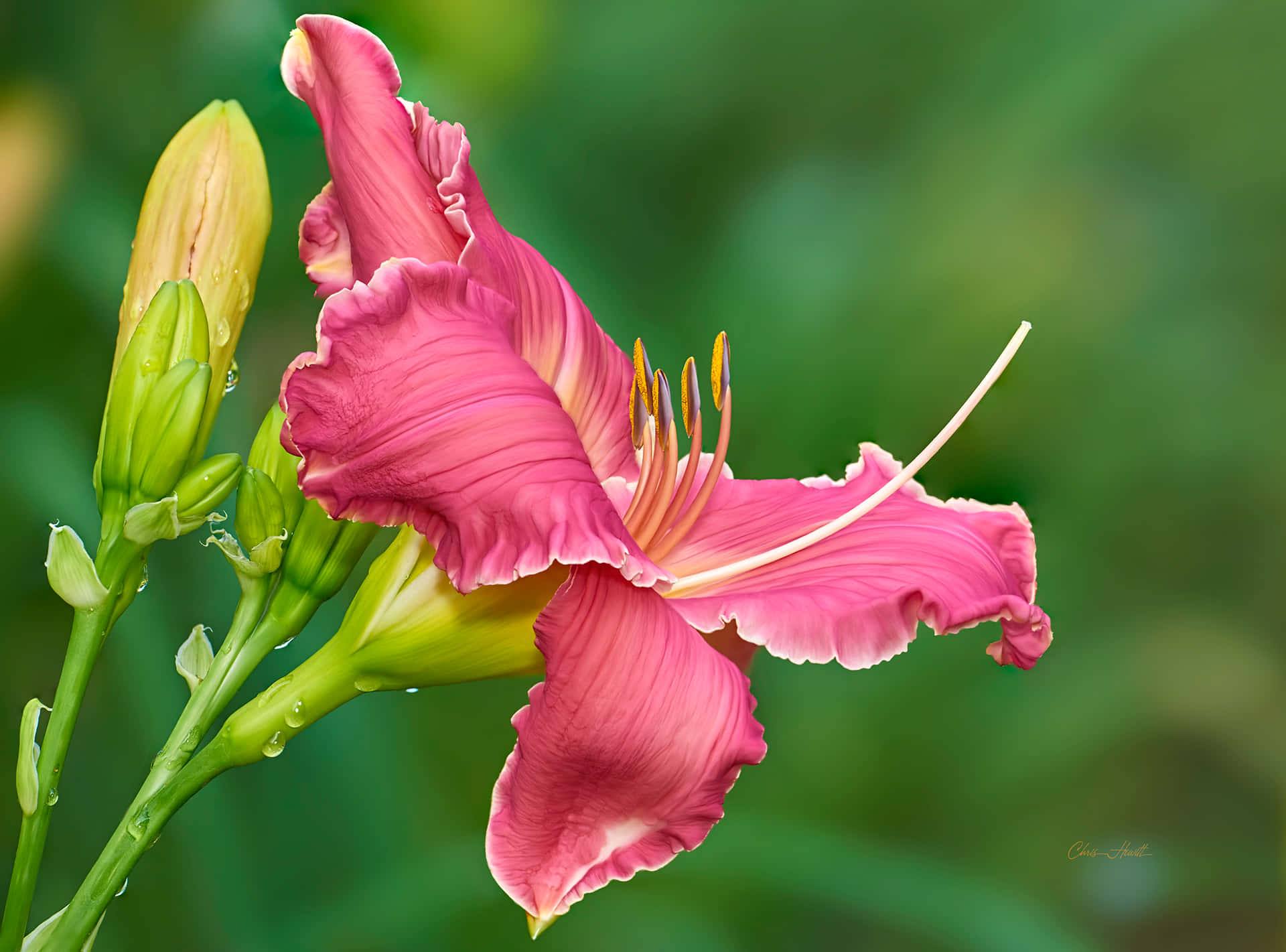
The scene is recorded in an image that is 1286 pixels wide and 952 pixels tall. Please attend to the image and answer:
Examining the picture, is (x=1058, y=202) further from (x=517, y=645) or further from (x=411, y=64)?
(x=517, y=645)

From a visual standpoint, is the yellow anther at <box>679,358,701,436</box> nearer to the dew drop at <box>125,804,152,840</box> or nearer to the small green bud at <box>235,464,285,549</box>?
the small green bud at <box>235,464,285,549</box>

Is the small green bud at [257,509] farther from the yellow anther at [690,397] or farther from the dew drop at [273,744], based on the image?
the yellow anther at [690,397]

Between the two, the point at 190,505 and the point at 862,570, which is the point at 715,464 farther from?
the point at 190,505

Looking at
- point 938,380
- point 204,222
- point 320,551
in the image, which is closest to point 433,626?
point 320,551

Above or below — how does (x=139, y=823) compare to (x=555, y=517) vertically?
below
